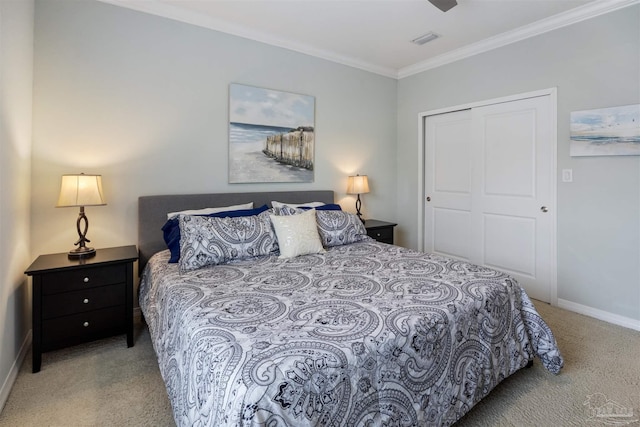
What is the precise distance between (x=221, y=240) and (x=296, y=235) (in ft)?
1.80

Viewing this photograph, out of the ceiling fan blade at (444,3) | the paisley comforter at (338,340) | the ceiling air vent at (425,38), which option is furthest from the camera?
the ceiling air vent at (425,38)

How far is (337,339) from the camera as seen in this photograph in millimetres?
1227

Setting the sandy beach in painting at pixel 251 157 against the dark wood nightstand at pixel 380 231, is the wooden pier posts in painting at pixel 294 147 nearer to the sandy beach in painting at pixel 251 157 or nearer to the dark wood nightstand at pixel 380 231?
the sandy beach in painting at pixel 251 157

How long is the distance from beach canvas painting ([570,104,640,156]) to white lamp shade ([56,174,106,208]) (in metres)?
3.80

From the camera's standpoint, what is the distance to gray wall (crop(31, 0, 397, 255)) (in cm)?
236

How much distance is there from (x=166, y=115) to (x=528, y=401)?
10.4ft

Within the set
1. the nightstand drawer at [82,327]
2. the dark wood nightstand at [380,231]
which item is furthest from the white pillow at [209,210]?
the dark wood nightstand at [380,231]

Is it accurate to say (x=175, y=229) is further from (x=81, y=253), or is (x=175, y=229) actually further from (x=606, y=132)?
(x=606, y=132)

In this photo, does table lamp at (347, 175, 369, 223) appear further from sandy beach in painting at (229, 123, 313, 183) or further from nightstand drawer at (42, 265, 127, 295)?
nightstand drawer at (42, 265, 127, 295)

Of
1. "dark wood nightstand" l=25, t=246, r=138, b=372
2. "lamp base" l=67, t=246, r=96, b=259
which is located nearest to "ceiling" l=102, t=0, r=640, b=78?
"lamp base" l=67, t=246, r=96, b=259

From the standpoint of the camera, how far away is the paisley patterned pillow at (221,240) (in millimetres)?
2178

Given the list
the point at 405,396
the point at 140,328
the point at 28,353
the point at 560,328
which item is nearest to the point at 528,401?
the point at 405,396

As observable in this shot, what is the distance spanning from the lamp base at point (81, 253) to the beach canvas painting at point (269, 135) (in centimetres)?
124

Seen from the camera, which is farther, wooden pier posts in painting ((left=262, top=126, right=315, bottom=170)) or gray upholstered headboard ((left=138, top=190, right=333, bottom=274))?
wooden pier posts in painting ((left=262, top=126, right=315, bottom=170))
